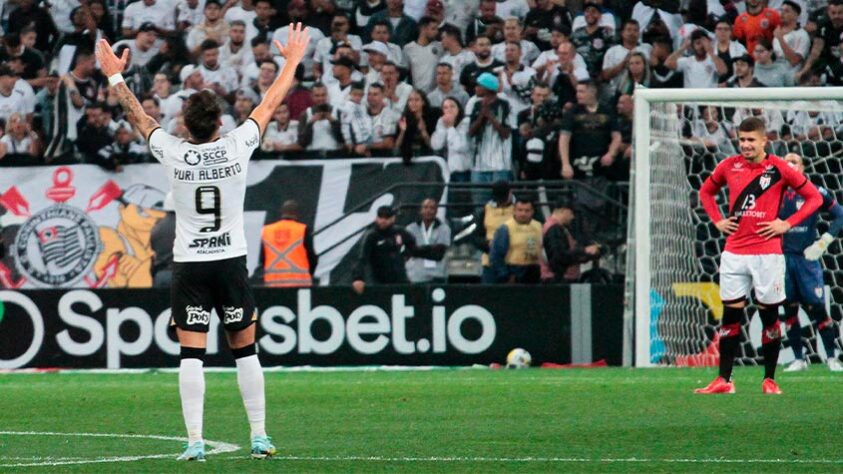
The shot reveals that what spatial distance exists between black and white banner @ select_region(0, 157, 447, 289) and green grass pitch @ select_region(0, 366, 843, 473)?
3627mm

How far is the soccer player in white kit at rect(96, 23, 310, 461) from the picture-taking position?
7105 mm

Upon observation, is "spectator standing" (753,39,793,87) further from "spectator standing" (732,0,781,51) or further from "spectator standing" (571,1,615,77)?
"spectator standing" (571,1,615,77)

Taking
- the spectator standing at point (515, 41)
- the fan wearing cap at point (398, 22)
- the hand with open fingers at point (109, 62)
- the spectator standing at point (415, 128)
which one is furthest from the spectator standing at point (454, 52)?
the hand with open fingers at point (109, 62)

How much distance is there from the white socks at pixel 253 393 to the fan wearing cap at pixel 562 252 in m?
9.46

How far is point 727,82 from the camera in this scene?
1767 centimetres

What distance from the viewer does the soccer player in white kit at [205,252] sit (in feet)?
23.3

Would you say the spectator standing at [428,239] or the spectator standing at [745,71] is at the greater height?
the spectator standing at [745,71]

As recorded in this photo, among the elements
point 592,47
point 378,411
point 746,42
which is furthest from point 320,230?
point 378,411

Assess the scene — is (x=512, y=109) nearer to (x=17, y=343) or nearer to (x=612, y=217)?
(x=612, y=217)

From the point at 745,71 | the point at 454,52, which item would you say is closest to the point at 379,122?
the point at 454,52

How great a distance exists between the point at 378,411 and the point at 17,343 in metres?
7.61

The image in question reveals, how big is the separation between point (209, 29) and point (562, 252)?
6037mm

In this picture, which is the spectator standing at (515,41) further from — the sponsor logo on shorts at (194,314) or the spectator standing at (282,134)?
the sponsor logo on shorts at (194,314)

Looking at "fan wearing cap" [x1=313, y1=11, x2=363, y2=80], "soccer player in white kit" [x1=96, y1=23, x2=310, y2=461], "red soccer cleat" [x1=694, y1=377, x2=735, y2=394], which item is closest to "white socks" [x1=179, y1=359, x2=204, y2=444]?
"soccer player in white kit" [x1=96, y1=23, x2=310, y2=461]
